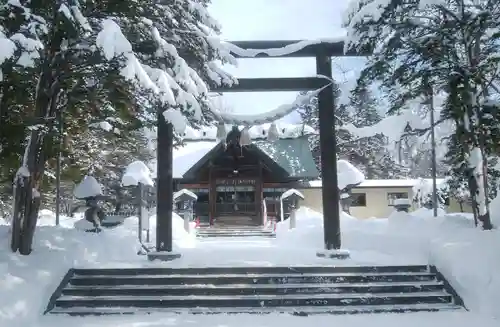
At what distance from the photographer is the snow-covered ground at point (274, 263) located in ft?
20.9

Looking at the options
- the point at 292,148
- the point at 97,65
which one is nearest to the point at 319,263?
the point at 97,65

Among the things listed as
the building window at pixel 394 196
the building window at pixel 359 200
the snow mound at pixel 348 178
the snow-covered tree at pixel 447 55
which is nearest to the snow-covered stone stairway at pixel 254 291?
the snow-covered tree at pixel 447 55

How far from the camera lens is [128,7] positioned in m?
7.73

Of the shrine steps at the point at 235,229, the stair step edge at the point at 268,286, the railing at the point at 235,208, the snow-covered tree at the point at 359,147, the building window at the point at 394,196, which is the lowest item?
the stair step edge at the point at 268,286

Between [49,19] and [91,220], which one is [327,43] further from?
[91,220]

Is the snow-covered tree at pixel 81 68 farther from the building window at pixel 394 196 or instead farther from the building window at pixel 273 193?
the building window at pixel 394 196

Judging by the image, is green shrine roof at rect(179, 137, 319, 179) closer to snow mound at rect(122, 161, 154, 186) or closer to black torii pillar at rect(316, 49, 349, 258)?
snow mound at rect(122, 161, 154, 186)

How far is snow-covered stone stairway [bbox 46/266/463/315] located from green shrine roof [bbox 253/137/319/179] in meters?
17.0

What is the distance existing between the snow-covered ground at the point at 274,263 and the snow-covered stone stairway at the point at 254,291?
0.89ft

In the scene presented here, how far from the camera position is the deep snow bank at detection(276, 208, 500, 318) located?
22.5 ft

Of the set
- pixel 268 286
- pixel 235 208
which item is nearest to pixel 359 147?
pixel 235 208

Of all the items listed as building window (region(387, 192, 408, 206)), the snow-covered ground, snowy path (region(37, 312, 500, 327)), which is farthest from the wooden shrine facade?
snowy path (region(37, 312, 500, 327))

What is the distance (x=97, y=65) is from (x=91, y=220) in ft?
20.4

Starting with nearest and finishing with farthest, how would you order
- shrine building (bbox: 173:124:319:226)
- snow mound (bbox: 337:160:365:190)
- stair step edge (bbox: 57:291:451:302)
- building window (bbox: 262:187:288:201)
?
stair step edge (bbox: 57:291:451:302), snow mound (bbox: 337:160:365:190), shrine building (bbox: 173:124:319:226), building window (bbox: 262:187:288:201)
